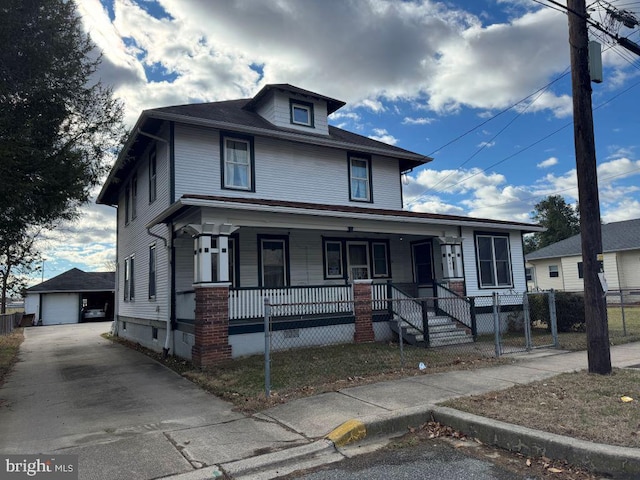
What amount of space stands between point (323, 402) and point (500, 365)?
422cm

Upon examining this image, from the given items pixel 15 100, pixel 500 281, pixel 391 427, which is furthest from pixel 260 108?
pixel 391 427

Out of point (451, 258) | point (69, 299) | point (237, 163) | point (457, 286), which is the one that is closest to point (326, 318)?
point (457, 286)

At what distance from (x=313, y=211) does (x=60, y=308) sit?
3245cm

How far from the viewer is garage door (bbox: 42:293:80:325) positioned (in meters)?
35.3

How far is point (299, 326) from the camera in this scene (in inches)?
451

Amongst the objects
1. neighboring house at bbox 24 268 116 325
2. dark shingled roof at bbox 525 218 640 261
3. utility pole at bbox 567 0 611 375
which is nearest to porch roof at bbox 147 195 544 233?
utility pole at bbox 567 0 611 375

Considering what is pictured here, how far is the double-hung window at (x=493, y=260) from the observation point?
15352 mm

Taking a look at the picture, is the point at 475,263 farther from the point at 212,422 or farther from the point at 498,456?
the point at 212,422

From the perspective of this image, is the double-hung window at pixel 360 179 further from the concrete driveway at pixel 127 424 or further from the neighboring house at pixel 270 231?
the concrete driveway at pixel 127 424

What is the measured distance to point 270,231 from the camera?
1318 centimetres

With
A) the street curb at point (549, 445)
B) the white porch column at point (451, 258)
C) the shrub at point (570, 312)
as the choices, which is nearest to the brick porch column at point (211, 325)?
the street curb at point (549, 445)

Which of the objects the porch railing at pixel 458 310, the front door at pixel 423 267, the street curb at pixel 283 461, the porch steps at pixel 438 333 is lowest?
the street curb at pixel 283 461

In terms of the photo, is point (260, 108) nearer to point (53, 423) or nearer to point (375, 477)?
point (53, 423)

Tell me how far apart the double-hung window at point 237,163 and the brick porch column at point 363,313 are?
4301mm
